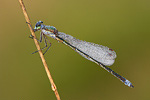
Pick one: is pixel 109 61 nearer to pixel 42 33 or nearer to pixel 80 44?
pixel 80 44

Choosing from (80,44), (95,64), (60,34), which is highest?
(60,34)

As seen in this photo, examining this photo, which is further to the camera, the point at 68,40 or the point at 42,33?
the point at 68,40

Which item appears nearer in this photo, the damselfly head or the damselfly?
the damselfly head

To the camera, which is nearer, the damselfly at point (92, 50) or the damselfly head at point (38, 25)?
Result: the damselfly head at point (38, 25)

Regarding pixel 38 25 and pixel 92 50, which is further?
pixel 92 50

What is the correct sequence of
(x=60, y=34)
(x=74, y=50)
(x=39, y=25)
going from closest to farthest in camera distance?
(x=39, y=25), (x=60, y=34), (x=74, y=50)

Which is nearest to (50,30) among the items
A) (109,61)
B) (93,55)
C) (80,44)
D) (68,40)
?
(68,40)

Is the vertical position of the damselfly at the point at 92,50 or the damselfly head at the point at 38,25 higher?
the damselfly head at the point at 38,25

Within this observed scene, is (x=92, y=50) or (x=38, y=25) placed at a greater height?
(x=38, y=25)

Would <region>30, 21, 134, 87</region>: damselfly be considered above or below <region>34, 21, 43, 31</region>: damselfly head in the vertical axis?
below

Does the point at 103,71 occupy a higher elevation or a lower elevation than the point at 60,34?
lower

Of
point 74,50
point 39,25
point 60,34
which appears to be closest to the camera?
point 39,25
